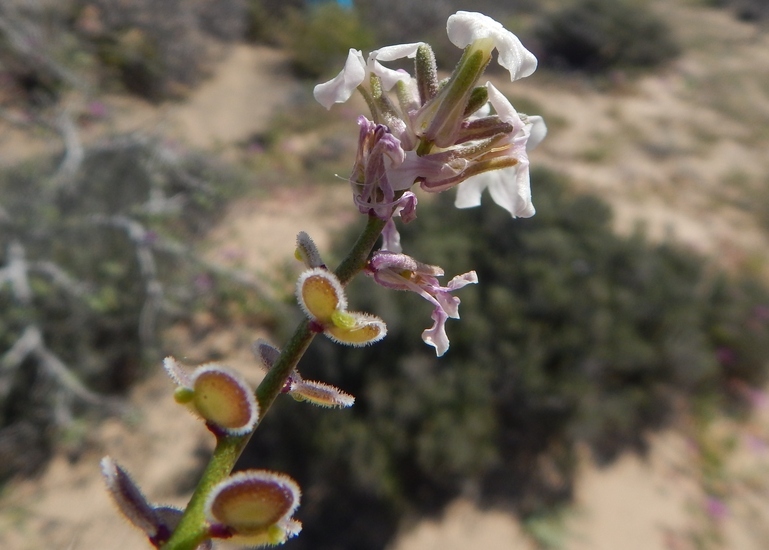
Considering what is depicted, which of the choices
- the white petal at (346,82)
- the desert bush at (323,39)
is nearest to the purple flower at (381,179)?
the white petal at (346,82)

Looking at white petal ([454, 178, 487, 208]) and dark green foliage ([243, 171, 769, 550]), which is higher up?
white petal ([454, 178, 487, 208])

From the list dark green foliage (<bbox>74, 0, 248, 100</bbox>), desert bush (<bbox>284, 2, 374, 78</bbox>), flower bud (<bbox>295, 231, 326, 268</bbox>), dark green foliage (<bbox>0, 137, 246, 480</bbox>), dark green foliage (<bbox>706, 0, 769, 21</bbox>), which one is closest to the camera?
flower bud (<bbox>295, 231, 326, 268</bbox>)

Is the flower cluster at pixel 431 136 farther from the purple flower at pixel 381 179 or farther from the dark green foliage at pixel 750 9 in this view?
the dark green foliage at pixel 750 9

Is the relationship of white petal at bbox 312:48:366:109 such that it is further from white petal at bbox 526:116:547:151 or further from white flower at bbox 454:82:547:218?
white petal at bbox 526:116:547:151

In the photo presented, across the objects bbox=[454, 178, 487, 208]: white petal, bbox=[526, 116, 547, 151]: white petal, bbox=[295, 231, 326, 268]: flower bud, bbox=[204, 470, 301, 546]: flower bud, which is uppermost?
bbox=[526, 116, 547, 151]: white petal

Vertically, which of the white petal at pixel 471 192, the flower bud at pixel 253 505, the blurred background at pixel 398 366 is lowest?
the blurred background at pixel 398 366

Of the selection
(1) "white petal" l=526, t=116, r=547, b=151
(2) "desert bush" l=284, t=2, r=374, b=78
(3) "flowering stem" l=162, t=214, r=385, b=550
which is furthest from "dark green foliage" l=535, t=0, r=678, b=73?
(3) "flowering stem" l=162, t=214, r=385, b=550
